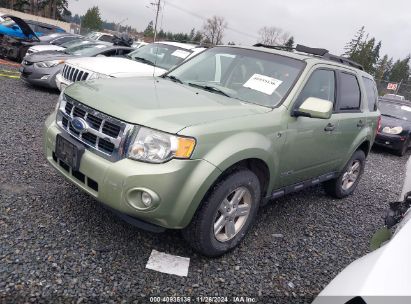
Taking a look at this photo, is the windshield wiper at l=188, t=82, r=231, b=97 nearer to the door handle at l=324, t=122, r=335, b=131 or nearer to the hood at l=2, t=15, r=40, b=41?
the door handle at l=324, t=122, r=335, b=131

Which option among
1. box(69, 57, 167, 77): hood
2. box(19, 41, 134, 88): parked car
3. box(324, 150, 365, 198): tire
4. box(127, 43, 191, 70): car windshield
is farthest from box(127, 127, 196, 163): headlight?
box(19, 41, 134, 88): parked car

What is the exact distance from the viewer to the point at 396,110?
35.0ft

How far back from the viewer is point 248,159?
10.0ft

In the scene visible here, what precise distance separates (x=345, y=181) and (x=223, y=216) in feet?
9.06

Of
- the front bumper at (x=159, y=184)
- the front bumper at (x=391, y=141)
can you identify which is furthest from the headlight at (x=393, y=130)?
the front bumper at (x=159, y=184)

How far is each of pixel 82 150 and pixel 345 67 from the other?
3.27 m

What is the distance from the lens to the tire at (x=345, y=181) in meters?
4.90

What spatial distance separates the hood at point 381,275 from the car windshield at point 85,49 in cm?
880

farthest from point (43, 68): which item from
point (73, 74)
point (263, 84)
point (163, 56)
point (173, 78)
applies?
point (263, 84)

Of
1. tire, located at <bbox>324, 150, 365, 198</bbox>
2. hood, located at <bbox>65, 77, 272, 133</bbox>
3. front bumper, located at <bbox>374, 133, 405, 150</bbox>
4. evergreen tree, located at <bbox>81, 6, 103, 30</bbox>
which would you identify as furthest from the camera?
evergreen tree, located at <bbox>81, 6, 103, 30</bbox>

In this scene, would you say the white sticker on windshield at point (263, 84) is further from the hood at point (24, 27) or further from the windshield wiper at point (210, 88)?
the hood at point (24, 27)

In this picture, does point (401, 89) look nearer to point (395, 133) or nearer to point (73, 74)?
point (395, 133)

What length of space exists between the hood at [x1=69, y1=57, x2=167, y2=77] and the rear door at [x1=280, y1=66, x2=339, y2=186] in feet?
12.2

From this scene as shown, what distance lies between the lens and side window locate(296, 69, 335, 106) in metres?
3.58
